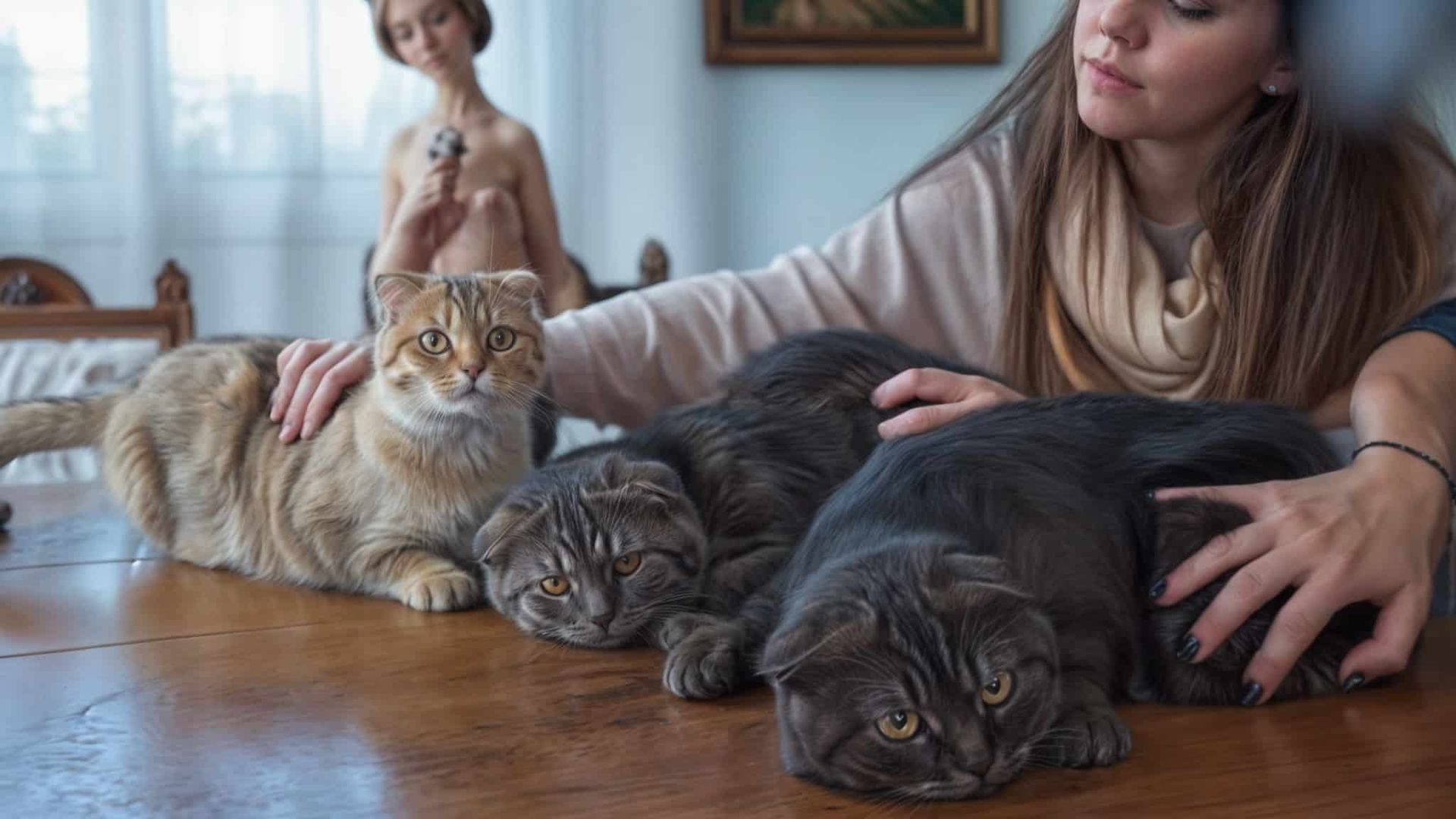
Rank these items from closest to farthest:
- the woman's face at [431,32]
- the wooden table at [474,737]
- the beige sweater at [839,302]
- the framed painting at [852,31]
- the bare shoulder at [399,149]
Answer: the wooden table at [474,737], the beige sweater at [839,302], the woman's face at [431,32], the bare shoulder at [399,149], the framed painting at [852,31]

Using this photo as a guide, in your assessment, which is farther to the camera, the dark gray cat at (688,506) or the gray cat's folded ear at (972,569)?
the dark gray cat at (688,506)

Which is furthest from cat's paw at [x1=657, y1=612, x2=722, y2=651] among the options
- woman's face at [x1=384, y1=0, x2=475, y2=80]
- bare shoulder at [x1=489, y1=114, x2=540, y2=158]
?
woman's face at [x1=384, y1=0, x2=475, y2=80]

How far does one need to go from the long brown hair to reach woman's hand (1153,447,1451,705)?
39 centimetres

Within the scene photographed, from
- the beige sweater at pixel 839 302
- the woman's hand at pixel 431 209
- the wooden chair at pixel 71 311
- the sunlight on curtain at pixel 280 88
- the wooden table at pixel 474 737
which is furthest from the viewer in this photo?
the sunlight on curtain at pixel 280 88

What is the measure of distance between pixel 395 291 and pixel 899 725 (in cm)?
86

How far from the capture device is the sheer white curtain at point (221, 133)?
362 centimetres

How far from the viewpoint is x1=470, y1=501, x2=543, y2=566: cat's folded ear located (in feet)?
3.95

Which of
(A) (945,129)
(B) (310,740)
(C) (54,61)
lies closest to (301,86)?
(C) (54,61)

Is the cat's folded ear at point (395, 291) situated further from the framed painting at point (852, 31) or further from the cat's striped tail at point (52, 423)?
the framed painting at point (852, 31)

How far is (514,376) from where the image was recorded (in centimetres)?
140

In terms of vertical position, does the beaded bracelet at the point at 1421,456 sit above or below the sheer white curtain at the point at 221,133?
below

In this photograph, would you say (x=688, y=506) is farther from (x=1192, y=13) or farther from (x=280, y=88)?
(x=280, y=88)

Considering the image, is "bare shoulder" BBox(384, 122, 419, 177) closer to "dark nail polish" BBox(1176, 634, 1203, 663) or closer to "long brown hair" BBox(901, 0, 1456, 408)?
"long brown hair" BBox(901, 0, 1456, 408)

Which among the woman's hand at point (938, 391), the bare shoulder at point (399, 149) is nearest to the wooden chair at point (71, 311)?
the bare shoulder at point (399, 149)
